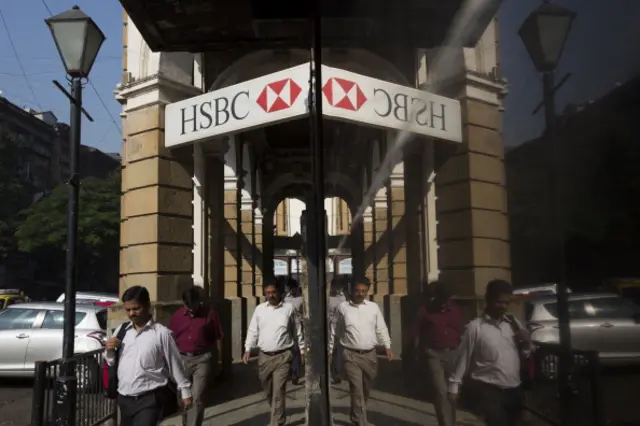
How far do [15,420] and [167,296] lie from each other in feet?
8.41

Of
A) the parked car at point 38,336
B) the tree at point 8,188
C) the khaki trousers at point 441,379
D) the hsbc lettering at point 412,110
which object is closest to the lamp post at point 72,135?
the parked car at point 38,336

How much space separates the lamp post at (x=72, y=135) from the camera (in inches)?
172

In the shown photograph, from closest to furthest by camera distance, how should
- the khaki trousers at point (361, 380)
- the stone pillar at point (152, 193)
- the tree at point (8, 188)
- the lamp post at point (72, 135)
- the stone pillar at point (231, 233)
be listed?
the khaki trousers at point (361, 380), the lamp post at point (72, 135), the stone pillar at point (152, 193), the stone pillar at point (231, 233), the tree at point (8, 188)

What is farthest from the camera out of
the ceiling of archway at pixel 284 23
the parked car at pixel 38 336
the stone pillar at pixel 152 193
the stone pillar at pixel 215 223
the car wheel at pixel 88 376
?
the parked car at pixel 38 336

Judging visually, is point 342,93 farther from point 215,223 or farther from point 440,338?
point 215,223

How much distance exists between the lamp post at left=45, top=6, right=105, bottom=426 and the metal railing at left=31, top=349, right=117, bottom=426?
0.09 metres

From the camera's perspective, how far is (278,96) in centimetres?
263

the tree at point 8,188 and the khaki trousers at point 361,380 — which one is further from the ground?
the tree at point 8,188

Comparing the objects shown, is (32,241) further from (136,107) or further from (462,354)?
(462,354)

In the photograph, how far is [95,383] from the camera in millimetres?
4883

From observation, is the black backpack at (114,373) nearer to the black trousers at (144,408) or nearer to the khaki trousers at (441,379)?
the black trousers at (144,408)

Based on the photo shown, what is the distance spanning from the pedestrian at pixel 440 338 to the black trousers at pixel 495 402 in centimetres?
7

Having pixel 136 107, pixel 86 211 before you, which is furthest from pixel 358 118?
pixel 86 211

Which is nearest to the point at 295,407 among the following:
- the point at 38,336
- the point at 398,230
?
the point at 398,230
